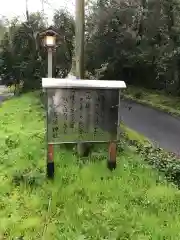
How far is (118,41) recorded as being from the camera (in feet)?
98.2

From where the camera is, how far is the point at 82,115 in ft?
25.4

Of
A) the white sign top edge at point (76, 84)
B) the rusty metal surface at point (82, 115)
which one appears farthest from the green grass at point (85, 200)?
the white sign top edge at point (76, 84)

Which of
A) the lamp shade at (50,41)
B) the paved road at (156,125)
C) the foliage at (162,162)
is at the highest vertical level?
the lamp shade at (50,41)

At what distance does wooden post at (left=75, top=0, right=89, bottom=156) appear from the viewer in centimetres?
900

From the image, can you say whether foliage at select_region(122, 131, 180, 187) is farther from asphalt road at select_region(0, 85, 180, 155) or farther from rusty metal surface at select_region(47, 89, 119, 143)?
asphalt road at select_region(0, 85, 180, 155)

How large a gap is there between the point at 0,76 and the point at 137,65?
11406 millimetres

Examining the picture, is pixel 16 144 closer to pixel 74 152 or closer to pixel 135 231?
pixel 74 152

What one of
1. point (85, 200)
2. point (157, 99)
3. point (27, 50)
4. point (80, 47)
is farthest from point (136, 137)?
point (27, 50)

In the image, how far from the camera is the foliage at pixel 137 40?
24.7 metres

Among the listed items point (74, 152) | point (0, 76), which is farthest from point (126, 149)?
point (0, 76)

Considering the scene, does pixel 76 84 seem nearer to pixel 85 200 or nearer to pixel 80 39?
→ pixel 80 39

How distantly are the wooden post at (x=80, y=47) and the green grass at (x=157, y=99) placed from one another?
1197 cm

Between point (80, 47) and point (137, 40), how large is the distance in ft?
65.8

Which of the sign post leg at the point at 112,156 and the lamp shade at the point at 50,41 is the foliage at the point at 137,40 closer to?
the lamp shade at the point at 50,41
